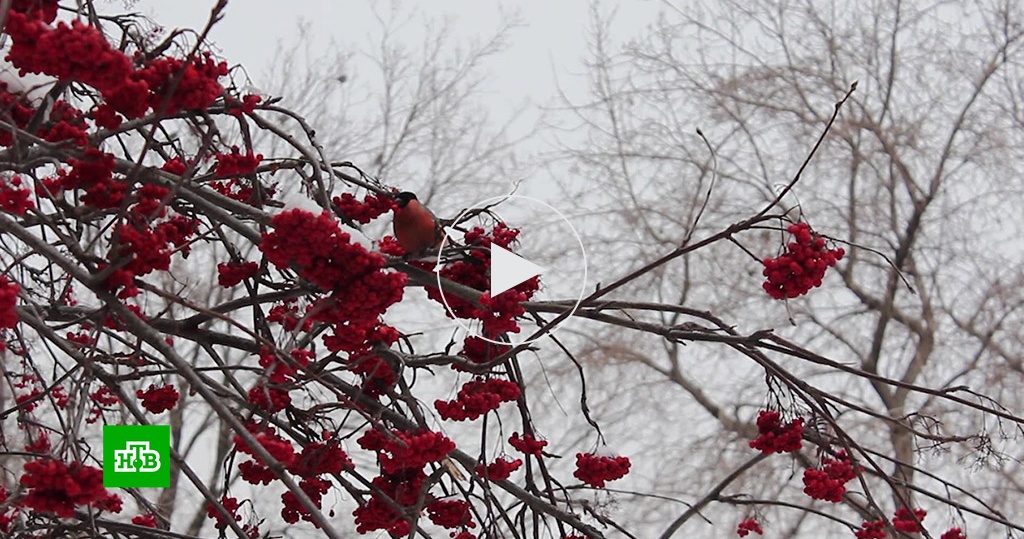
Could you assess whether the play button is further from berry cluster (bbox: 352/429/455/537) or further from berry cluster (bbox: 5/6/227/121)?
berry cluster (bbox: 5/6/227/121)

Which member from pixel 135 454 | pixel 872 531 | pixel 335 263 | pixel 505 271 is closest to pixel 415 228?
pixel 505 271

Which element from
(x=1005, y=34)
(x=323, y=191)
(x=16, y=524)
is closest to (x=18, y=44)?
(x=323, y=191)

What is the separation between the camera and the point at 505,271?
48.3 inches

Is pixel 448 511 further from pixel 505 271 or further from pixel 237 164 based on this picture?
pixel 237 164

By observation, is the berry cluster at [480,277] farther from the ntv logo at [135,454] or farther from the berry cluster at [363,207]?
the ntv logo at [135,454]

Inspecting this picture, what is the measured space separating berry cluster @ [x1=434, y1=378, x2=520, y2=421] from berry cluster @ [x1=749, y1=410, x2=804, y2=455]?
33cm

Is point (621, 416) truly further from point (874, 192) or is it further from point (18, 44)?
point (18, 44)

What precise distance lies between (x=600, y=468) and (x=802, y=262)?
1.17 feet

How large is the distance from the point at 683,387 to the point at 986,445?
3.23m

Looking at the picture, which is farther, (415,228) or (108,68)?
(415,228)

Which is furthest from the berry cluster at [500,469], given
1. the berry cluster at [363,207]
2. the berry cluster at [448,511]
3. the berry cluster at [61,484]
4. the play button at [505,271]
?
the berry cluster at [61,484]

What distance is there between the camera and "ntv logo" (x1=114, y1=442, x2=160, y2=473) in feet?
4.48

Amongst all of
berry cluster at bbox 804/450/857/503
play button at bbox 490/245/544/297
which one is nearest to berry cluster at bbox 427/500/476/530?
play button at bbox 490/245/544/297

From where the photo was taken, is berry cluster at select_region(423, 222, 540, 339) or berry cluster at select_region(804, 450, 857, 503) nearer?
berry cluster at select_region(423, 222, 540, 339)
